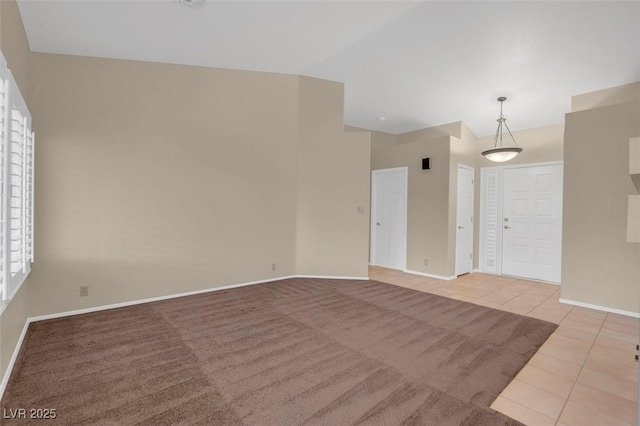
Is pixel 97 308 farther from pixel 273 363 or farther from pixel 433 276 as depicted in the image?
pixel 433 276

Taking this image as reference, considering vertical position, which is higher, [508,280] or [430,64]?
[430,64]

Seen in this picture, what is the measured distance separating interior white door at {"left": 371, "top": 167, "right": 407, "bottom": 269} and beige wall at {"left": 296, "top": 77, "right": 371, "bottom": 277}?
4.02ft

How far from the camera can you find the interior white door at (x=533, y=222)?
5309 mm

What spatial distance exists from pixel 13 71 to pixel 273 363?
3187mm

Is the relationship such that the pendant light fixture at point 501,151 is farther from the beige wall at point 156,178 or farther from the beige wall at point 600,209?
the beige wall at point 156,178

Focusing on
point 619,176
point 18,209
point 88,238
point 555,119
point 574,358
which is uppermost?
point 555,119

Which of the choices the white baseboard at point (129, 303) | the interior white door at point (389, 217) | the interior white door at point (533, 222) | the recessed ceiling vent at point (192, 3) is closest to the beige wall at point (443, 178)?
the interior white door at point (389, 217)

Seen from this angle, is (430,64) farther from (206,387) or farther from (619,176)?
(206,387)

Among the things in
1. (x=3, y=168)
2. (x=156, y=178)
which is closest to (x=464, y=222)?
(x=156, y=178)

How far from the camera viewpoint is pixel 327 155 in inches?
206

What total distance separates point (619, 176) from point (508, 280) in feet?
8.06

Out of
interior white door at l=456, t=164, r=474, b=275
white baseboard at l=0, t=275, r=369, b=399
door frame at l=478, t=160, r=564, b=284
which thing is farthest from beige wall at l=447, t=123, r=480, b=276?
white baseboard at l=0, t=275, r=369, b=399

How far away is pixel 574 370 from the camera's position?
8.01 ft

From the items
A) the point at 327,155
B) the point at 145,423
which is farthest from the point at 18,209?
the point at 327,155
